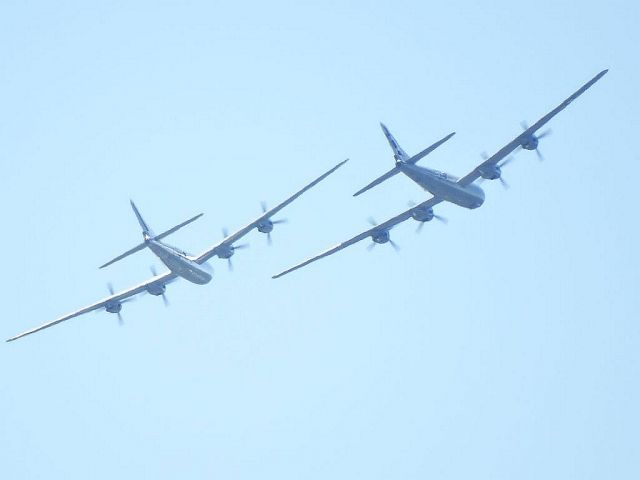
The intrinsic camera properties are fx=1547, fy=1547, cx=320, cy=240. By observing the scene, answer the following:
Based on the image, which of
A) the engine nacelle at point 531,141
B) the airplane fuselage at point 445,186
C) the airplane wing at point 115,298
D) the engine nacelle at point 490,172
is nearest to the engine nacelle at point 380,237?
the airplane fuselage at point 445,186

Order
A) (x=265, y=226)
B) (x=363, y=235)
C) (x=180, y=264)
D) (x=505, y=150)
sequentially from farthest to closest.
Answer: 1. (x=363, y=235)
2. (x=265, y=226)
3. (x=180, y=264)
4. (x=505, y=150)

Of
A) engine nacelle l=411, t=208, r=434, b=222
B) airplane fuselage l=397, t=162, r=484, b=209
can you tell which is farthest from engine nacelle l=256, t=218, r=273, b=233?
airplane fuselage l=397, t=162, r=484, b=209

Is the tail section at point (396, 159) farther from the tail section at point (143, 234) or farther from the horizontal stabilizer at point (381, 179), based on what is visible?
the tail section at point (143, 234)

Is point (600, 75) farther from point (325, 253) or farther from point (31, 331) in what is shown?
point (31, 331)

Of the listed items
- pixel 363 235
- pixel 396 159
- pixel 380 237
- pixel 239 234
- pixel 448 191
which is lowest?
pixel 448 191

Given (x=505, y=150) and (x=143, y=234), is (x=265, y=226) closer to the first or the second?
(x=143, y=234)

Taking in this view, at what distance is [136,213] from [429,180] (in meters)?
22.8

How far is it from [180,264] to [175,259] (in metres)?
0.77

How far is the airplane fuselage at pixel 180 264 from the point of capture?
122 meters

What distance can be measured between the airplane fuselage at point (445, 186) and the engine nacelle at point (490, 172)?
43.9 inches

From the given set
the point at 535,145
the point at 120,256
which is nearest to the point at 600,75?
the point at 535,145

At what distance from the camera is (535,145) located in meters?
120

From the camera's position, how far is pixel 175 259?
12269cm

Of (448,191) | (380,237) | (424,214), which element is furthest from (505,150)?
(380,237)
